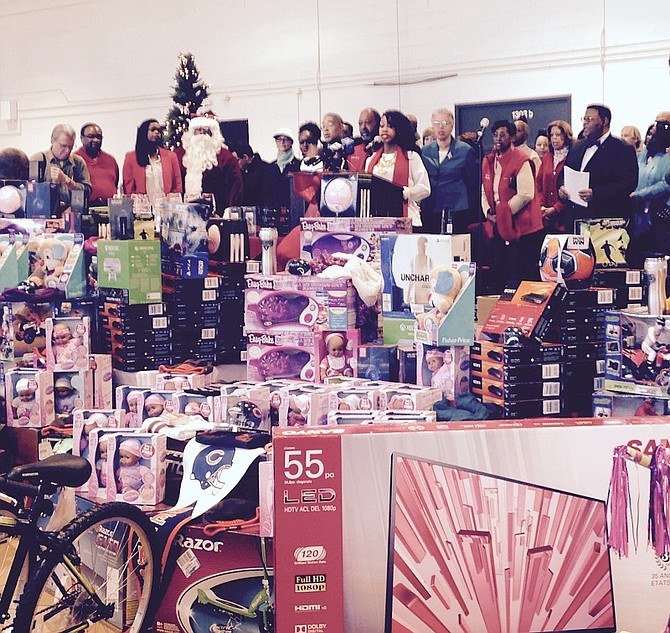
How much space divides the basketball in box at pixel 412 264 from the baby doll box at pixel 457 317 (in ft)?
0.29

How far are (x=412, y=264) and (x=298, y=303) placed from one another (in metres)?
0.57

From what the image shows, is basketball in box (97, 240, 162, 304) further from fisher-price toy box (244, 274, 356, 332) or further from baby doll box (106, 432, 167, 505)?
baby doll box (106, 432, 167, 505)

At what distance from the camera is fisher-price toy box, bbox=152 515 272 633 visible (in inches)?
104

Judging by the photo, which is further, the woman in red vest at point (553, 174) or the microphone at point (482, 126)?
the microphone at point (482, 126)

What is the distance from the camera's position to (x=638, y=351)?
3928 millimetres

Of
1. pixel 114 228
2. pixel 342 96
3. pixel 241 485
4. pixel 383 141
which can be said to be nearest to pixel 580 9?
pixel 383 141

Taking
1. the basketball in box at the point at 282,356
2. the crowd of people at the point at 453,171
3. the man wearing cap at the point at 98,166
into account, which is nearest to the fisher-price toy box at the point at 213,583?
the basketball in box at the point at 282,356

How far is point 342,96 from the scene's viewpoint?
25.5 ft

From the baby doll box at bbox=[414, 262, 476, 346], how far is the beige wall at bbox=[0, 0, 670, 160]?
2722 mm

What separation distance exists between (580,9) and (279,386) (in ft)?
12.8

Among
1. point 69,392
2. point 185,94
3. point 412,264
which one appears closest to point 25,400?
point 69,392

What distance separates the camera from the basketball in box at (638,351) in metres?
3.87

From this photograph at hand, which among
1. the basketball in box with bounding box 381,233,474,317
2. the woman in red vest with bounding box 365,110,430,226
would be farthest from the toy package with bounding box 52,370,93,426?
the woman in red vest with bounding box 365,110,430,226

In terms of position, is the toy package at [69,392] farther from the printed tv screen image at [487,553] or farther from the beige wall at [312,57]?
the beige wall at [312,57]
